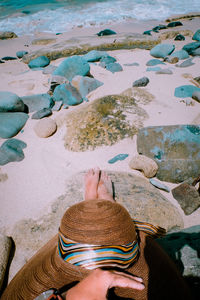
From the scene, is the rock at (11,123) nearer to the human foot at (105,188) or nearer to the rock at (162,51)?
the human foot at (105,188)

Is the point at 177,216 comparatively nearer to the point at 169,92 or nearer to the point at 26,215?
the point at 26,215

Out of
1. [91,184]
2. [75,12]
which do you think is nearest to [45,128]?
[91,184]

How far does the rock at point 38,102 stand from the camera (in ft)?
13.3

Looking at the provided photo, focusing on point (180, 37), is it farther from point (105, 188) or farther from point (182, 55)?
point (105, 188)

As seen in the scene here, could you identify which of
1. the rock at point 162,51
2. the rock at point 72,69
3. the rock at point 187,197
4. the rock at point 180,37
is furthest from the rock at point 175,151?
the rock at point 180,37

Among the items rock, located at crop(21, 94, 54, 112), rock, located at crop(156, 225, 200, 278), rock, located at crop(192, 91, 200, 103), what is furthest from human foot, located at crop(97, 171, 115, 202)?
rock, located at crop(192, 91, 200, 103)

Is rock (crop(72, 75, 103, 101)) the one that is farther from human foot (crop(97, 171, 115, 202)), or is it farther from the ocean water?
the ocean water

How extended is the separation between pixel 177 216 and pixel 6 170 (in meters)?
2.49

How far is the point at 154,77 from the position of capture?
483 centimetres

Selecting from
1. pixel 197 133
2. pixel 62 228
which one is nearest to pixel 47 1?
pixel 197 133

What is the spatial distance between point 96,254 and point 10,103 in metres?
3.65

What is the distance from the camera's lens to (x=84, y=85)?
436 cm

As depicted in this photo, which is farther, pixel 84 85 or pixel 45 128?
pixel 84 85

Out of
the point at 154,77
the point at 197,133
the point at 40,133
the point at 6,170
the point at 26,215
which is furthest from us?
the point at 154,77
